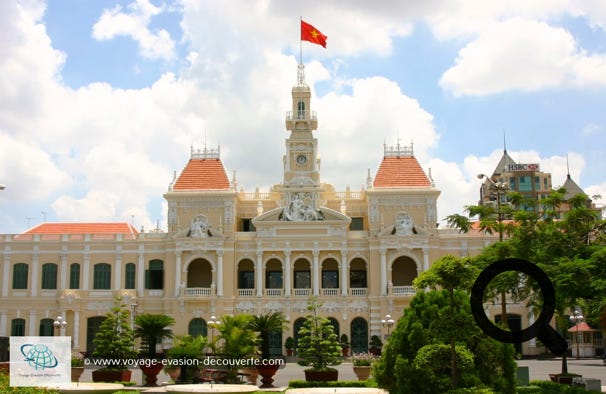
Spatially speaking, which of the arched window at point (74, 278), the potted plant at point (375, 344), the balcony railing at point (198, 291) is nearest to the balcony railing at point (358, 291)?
the potted plant at point (375, 344)

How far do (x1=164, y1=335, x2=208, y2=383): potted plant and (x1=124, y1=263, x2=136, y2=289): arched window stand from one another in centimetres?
2821

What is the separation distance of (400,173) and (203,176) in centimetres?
1549

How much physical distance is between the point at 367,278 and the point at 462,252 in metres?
7.46

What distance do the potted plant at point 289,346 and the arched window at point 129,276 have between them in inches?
505

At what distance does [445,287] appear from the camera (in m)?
19.6

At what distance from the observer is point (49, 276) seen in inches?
2264

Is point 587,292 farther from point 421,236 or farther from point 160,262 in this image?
point 160,262

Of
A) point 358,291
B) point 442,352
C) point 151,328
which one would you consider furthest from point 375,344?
point 442,352

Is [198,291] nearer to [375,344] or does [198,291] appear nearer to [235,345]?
[375,344]

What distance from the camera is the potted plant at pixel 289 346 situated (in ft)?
175

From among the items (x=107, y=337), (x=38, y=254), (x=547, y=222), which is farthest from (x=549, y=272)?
(x=38, y=254)

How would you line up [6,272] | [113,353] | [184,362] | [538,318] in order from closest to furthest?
[538,318] < [184,362] < [113,353] < [6,272]

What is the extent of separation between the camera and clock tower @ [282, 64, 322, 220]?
186ft

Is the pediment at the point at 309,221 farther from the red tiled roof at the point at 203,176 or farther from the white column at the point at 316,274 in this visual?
the red tiled roof at the point at 203,176
